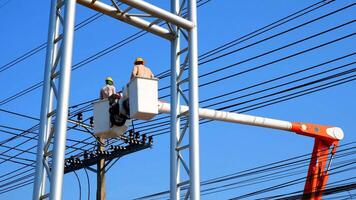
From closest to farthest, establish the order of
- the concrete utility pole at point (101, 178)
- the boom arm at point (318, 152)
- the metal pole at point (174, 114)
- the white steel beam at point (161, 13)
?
the white steel beam at point (161, 13) < the metal pole at point (174, 114) < the boom arm at point (318, 152) < the concrete utility pole at point (101, 178)

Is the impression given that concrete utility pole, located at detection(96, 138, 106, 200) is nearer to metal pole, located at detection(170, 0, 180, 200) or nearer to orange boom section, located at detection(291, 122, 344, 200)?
orange boom section, located at detection(291, 122, 344, 200)

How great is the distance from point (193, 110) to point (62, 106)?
2379 millimetres

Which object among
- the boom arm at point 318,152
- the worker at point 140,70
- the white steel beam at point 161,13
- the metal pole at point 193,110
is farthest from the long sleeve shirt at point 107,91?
the boom arm at point 318,152

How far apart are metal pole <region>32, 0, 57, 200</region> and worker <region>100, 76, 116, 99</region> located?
152 cm

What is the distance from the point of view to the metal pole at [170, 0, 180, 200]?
31.6ft

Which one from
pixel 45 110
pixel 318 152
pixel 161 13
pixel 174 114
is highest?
pixel 318 152

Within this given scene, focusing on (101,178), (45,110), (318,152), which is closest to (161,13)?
(45,110)

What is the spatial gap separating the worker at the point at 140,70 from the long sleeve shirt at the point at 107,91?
72 cm

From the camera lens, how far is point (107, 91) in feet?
33.7

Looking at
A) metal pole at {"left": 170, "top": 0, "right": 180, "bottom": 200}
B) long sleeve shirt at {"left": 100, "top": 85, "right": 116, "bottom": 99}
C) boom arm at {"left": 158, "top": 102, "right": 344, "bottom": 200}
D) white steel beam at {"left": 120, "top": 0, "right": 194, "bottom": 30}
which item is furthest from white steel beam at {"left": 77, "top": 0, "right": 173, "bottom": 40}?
boom arm at {"left": 158, "top": 102, "right": 344, "bottom": 200}

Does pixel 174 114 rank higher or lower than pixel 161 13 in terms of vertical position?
lower

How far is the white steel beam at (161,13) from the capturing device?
30.7 feet

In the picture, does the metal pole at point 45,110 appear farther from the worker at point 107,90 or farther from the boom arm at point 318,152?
the boom arm at point 318,152

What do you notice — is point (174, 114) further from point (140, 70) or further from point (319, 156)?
point (319, 156)
